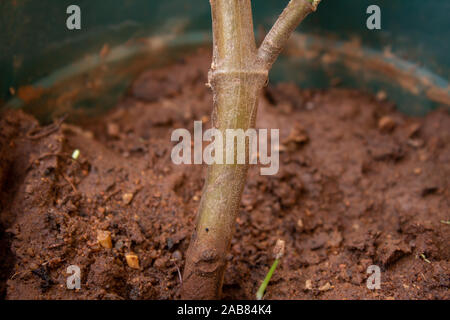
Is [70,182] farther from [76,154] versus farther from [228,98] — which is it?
[228,98]

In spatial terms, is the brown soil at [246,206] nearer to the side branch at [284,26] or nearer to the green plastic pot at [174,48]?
the green plastic pot at [174,48]

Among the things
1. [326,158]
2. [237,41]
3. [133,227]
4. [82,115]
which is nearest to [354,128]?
[326,158]

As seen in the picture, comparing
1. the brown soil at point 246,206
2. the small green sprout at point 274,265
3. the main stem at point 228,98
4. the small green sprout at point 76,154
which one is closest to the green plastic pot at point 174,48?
the brown soil at point 246,206

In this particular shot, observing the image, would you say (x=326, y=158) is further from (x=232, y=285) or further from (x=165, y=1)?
(x=165, y=1)

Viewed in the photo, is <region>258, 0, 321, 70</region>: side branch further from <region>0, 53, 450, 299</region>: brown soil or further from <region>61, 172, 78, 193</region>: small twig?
<region>61, 172, 78, 193</region>: small twig

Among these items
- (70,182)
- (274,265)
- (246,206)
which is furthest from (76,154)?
(274,265)
